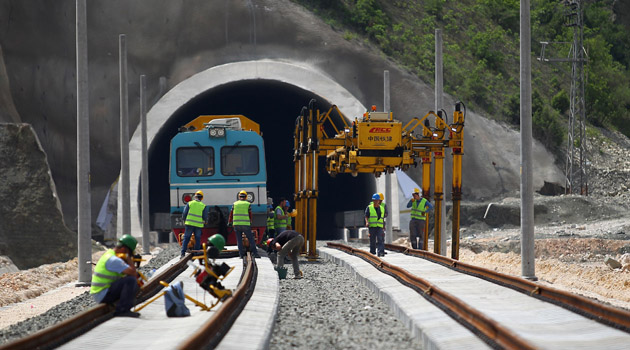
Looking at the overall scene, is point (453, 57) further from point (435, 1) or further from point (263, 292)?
point (263, 292)

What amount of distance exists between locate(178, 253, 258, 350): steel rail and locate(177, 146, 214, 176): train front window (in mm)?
10309

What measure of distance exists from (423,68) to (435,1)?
1230cm

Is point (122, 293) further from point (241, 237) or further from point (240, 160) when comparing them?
point (240, 160)

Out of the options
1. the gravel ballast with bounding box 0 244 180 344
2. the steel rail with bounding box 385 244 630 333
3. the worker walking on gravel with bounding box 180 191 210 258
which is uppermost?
the worker walking on gravel with bounding box 180 191 210 258

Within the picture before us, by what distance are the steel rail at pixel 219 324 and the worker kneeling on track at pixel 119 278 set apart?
1.20 metres

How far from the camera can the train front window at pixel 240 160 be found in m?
24.1

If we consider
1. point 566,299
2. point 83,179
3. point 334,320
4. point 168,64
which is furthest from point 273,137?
point 566,299

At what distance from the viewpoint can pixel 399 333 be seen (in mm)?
10297

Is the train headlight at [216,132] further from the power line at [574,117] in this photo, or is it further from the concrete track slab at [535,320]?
the power line at [574,117]

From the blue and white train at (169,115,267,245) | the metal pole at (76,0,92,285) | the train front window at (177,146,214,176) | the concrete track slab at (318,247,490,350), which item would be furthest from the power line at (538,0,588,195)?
the concrete track slab at (318,247,490,350)

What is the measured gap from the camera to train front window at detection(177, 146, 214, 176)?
79.4 feet

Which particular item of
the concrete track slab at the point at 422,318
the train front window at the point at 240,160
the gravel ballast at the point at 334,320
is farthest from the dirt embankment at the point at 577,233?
the train front window at the point at 240,160

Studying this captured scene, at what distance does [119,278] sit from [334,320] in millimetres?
2763

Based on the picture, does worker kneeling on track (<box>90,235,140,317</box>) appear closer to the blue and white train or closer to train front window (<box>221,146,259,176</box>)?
the blue and white train
